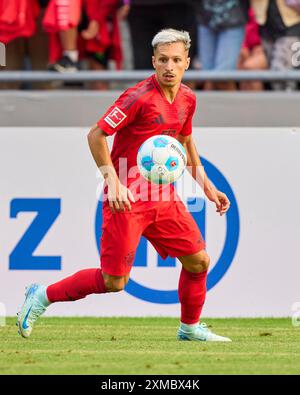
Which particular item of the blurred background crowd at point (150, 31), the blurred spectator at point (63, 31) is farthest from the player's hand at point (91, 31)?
the blurred spectator at point (63, 31)

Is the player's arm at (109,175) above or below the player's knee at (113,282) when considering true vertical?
above

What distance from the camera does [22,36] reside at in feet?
38.6

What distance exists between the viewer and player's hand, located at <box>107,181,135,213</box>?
7.78m

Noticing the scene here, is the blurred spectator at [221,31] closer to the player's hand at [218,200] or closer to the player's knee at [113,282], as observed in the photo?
the player's hand at [218,200]

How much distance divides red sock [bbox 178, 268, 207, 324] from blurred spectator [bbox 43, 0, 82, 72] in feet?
11.3

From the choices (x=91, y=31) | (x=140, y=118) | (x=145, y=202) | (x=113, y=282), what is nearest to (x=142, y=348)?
(x=113, y=282)

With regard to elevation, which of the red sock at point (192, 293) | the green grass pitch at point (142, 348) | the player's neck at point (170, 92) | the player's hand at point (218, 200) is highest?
the player's neck at point (170, 92)

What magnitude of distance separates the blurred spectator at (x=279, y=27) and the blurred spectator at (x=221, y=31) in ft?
0.57

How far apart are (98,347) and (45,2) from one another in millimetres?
4556

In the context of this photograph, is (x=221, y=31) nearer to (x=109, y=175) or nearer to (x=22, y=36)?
(x=22, y=36)

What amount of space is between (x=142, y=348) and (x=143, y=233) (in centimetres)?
80

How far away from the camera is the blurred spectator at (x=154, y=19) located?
37.8 ft

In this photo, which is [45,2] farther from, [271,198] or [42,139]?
[271,198]

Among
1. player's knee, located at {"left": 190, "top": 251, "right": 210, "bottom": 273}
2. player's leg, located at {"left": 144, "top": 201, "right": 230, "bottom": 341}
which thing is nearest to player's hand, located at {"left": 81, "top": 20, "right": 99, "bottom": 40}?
player's leg, located at {"left": 144, "top": 201, "right": 230, "bottom": 341}
